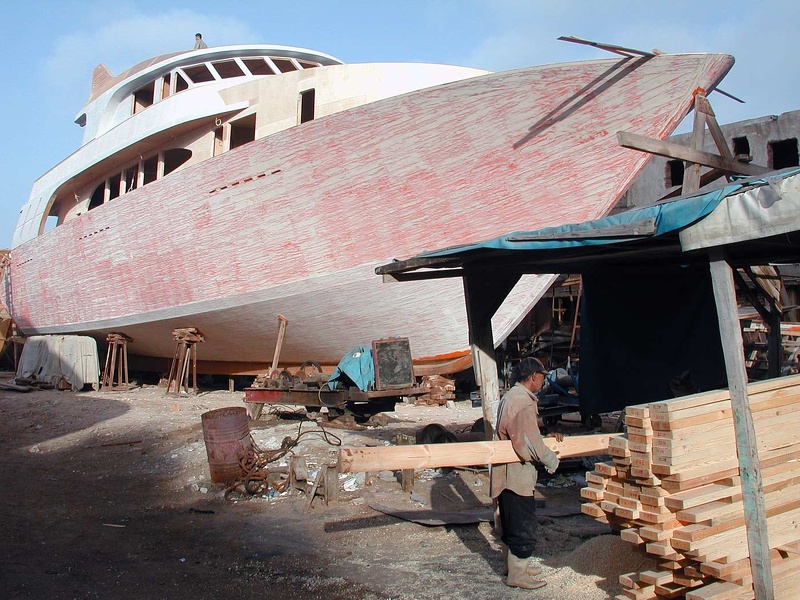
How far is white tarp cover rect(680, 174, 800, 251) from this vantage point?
305 cm

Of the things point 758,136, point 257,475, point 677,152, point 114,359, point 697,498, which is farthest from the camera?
point 758,136

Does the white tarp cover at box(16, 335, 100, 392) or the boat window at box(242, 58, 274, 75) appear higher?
the boat window at box(242, 58, 274, 75)

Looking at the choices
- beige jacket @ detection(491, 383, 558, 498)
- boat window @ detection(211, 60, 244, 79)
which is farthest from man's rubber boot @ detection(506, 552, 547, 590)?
boat window @ detection(211, 60, 244, 79)

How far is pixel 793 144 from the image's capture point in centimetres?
1806

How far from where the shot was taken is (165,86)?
13.8m

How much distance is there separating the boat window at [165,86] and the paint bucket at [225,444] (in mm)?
9497

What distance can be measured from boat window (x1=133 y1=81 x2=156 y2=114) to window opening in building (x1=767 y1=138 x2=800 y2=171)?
53.0 ft

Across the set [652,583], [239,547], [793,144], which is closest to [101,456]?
[239,547]

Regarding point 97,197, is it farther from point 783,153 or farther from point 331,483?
point 783,153

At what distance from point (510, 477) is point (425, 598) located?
82cm

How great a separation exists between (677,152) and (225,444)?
191 inches

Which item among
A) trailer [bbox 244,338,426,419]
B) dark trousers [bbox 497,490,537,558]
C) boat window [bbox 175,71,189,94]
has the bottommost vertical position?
dark trousers [bbox 497,490,537,558]

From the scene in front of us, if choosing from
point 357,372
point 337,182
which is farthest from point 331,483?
point 337,182

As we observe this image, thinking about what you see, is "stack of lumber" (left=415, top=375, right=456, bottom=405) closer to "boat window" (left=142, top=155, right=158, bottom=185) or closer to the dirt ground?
the dirt ground
